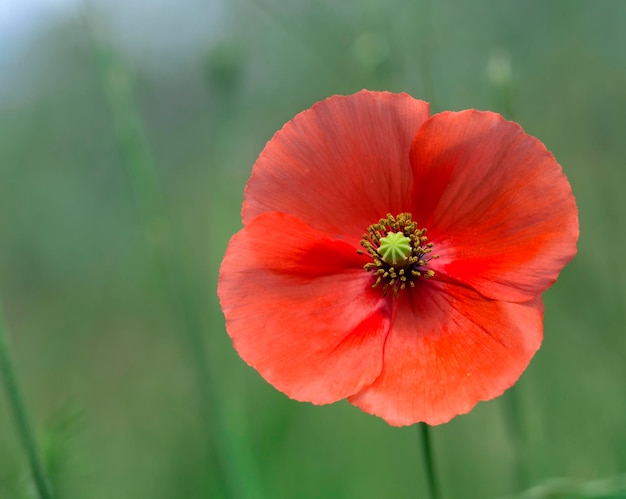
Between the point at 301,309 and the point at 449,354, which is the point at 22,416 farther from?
the point at 449,354

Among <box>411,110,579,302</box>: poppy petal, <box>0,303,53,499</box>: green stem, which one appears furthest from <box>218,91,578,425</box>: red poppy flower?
<box>0,303,53,499</box>: green stem

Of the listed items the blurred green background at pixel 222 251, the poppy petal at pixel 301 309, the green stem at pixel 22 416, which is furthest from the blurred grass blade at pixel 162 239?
the green stem at pixel 22 416

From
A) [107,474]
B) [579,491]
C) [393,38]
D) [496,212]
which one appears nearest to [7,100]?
[107,474]

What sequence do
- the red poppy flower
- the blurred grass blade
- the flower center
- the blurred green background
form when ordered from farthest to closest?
1. the blurred green background
2. the blurred grass blade
3. the flower center
4. the red poppy flower

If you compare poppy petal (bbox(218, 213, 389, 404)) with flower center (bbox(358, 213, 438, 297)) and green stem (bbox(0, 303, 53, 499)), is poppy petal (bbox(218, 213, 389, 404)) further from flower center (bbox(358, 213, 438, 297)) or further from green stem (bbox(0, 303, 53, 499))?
green stem (bbox(0, 303, 53, 499))

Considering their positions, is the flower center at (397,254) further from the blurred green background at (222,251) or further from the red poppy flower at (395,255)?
the blurred green background at (222,251)

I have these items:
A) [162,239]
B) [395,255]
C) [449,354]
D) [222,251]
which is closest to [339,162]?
[395,255]
